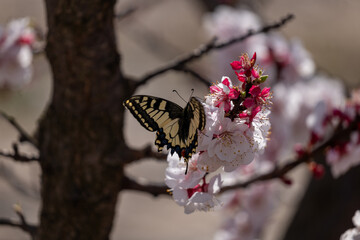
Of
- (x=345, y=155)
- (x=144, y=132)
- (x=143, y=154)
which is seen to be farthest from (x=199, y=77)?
(x=144, y=132)

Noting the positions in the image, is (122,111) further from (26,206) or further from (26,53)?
(26,206)

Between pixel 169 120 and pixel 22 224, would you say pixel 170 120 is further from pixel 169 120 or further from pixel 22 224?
pixel 22 224

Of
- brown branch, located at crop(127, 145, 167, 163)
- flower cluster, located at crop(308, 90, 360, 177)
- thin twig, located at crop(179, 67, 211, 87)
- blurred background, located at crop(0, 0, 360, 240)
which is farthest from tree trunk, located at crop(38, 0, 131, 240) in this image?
blurred background, located at crop(0, 0, 360, 240)

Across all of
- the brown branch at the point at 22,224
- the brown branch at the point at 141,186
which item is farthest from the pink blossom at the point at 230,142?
the brown branch at the point at 22,224

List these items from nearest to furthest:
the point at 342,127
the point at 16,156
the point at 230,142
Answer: the point at 230,142
the point at 16,156
the point at 342,127

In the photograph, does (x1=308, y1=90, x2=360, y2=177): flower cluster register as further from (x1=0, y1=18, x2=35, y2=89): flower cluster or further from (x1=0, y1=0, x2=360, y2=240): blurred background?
(x1=0, y1=0, x2=360, y2=240): blurred background
